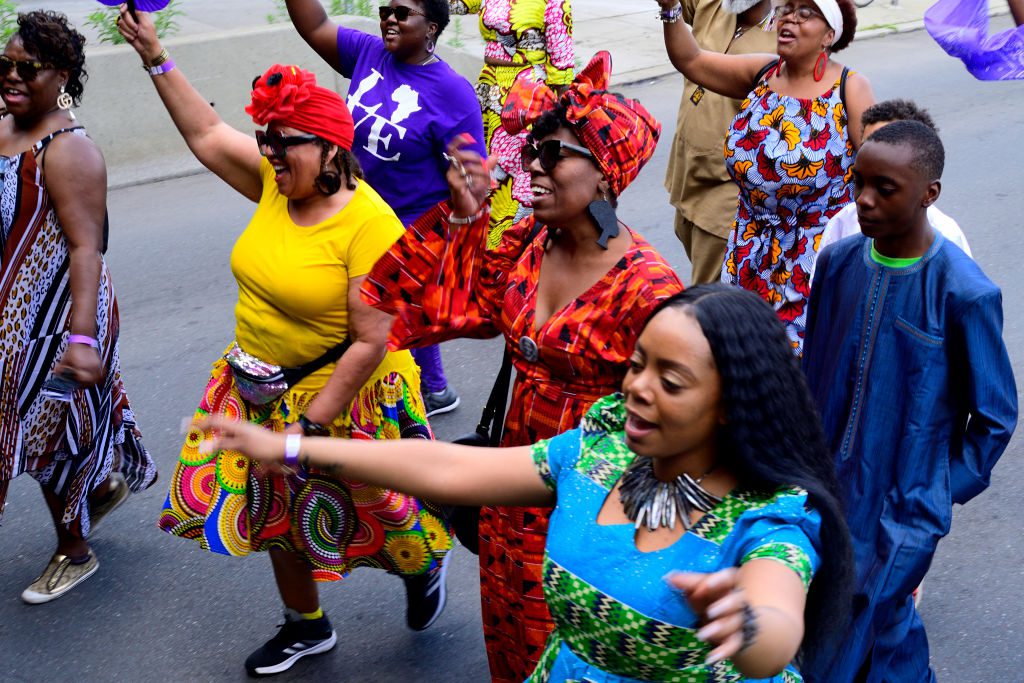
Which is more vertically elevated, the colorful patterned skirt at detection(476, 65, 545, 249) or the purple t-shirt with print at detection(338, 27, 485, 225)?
the purple t-shirt with print at detection(338, 27, 485, 225)

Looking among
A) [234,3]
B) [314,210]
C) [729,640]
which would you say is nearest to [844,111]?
[314,210]

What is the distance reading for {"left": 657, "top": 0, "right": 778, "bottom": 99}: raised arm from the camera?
16.3 feet

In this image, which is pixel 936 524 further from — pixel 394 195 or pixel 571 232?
pixel 394 195

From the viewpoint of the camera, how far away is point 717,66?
16.4 ft

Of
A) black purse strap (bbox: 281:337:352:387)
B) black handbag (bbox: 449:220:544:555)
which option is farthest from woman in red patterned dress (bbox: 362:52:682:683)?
black purse strap (bbox: 281:337:352:387)

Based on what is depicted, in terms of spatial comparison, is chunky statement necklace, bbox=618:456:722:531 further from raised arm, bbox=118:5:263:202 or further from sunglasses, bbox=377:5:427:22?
sunglasses, bbox=377:5:427:22

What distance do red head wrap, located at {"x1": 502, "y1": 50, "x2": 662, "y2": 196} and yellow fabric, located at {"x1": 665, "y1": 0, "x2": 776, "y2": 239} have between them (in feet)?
7.49

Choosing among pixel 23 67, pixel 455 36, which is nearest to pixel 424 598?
pixel 23 67

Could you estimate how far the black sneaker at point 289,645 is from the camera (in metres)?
4.21

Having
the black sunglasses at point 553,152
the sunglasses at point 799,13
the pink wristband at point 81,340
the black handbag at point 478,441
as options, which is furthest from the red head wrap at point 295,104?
the sunglasses at point 799,13

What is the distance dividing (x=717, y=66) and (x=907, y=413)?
2088 millimetres

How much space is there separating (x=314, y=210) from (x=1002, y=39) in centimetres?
247

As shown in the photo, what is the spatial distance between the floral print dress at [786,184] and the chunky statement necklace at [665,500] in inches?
90.0

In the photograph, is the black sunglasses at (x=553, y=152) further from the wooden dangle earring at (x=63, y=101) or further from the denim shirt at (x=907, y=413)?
the wooden dangle earring at (x=63, y=101)
